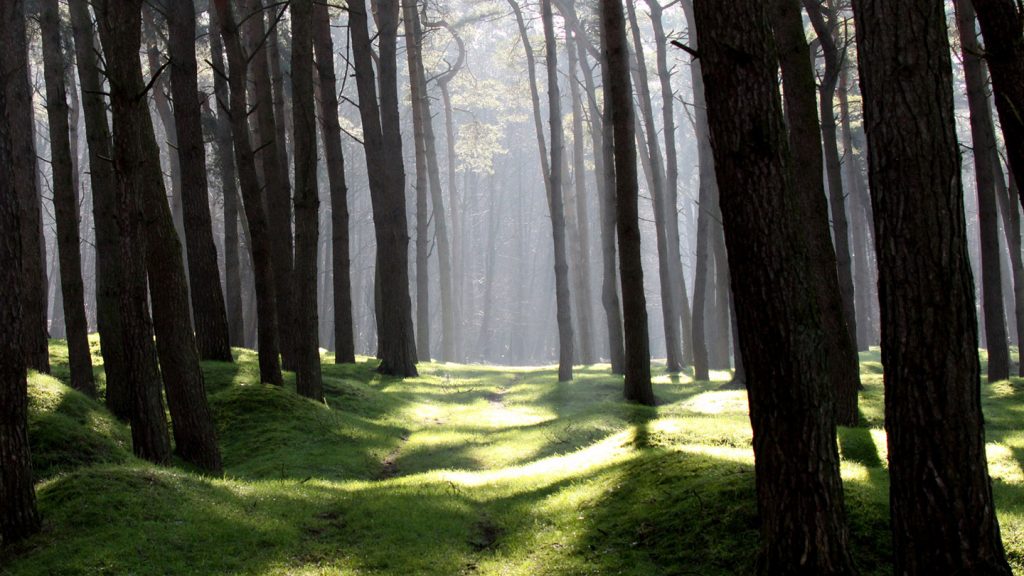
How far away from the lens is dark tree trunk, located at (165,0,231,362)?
14070 millimetres

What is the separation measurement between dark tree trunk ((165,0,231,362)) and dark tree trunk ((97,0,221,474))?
4946mm

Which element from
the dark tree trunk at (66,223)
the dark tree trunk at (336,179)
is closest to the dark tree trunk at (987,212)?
the dark tree trunk at (336,179)

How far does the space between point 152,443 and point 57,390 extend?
7.23 feet

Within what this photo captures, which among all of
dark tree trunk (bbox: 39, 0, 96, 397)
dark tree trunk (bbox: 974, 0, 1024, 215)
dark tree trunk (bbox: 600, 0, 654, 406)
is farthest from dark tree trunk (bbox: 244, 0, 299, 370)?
dark tree trunk (bbox: 974, 0, 1024, 215)

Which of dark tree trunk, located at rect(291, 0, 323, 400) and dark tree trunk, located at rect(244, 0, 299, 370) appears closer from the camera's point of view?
dark tree trunk, located at rect(291, 0, 323, 400)

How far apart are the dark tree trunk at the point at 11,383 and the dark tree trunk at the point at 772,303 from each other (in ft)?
16.7

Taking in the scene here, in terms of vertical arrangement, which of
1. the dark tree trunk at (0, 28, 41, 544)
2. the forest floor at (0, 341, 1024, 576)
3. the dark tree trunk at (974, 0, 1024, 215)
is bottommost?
the forest floor at (0, 341, 1024, 576)

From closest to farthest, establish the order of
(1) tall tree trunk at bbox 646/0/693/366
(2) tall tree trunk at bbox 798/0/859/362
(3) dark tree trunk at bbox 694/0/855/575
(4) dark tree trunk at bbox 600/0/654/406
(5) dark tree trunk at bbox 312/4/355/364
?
1. (3) dark tree trunk at bbox 694/0/855/575
2. (4) dark tree trunk at bbox 600/0/654/406
3. (2) tall tree trunk at bbox 798/0/859/362
4. (5) dark tree trunk at bbox 312/4/355/364
5. (1) tall tree trunk at bbox 646/0/693/366

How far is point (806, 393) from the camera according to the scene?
16.5 ft

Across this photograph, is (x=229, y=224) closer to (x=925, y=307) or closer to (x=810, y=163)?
(x=810, y=163)

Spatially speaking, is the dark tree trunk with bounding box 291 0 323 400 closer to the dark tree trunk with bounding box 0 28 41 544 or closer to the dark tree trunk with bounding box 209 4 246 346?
the dark tree trunk with bounding box 209 4 246 346

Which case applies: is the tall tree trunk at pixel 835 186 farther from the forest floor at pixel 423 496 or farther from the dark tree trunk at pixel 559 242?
the dark tree trunk at pixel 559 242

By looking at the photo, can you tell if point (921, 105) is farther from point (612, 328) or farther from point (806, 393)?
point (612, 328)

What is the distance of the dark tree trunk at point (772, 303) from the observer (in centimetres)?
502
